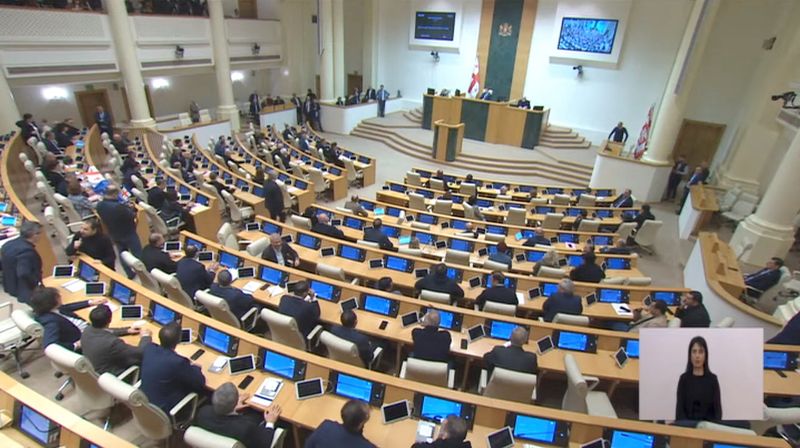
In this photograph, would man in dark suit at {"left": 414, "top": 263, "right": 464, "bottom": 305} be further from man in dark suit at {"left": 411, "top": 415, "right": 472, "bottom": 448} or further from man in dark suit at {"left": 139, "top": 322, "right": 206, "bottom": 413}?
man in dark suit at {"left": 139, "top": 322, "right": 206, "bottom": 413}

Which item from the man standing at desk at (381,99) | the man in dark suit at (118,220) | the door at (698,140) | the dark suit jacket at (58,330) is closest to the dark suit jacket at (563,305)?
the dark suit jacket at (58,330)

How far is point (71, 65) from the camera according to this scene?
1281 centimetres

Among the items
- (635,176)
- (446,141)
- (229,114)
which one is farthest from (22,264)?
(635,176)

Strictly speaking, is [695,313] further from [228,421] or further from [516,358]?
[228,421]

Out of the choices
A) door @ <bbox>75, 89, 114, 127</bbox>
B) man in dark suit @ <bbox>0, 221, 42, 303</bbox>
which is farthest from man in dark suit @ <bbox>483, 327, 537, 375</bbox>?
door @ <bbox>75, 89, 114, 127</bbox>

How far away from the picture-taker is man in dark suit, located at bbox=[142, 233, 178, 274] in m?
5.53

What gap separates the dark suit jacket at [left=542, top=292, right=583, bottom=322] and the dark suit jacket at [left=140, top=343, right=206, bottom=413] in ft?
13.7

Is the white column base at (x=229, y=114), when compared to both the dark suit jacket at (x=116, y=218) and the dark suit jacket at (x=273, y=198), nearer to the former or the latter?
the dark suit jacket at (x=273, y=198)

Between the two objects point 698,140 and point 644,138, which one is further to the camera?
point 698,140

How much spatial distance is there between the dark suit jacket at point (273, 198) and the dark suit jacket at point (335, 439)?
254 inches

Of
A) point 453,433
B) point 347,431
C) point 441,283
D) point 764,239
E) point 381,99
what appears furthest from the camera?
point 381,99

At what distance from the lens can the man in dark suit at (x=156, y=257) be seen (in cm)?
553

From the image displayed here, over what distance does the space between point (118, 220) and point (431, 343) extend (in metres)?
5.40

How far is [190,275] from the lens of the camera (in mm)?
5324
